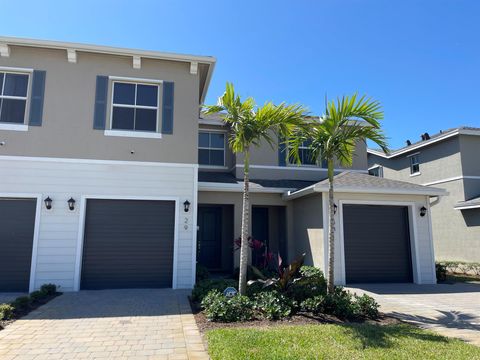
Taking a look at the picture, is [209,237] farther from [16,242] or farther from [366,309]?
[366,309]

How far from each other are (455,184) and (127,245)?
48.4 ft

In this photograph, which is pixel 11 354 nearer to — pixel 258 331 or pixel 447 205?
pixel 258 331

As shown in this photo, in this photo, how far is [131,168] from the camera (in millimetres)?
9992

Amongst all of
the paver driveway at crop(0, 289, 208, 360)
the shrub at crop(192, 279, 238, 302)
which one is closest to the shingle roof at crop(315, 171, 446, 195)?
the shrub at crop(192, 279, 238, 302)

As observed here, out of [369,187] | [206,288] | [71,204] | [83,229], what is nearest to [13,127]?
[71,204]

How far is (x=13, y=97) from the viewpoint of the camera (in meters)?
9.93

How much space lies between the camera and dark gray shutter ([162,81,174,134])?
10.4 meters

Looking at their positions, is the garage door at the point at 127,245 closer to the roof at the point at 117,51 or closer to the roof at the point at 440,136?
the roof at the point at 117,51

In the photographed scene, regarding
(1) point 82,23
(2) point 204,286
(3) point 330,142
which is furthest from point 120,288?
(1) point 82,23

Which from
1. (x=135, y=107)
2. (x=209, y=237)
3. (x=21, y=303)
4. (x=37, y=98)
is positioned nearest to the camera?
(x=21, y=303)

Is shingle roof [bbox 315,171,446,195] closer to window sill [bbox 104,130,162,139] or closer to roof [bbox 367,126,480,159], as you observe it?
window sill [bbox 104,130,162,139]

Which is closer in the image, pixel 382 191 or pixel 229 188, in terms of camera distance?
pixel 382 191

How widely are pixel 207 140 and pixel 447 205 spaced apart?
39.1ft

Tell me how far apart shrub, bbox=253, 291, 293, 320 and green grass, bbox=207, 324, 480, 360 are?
577 millimetres
